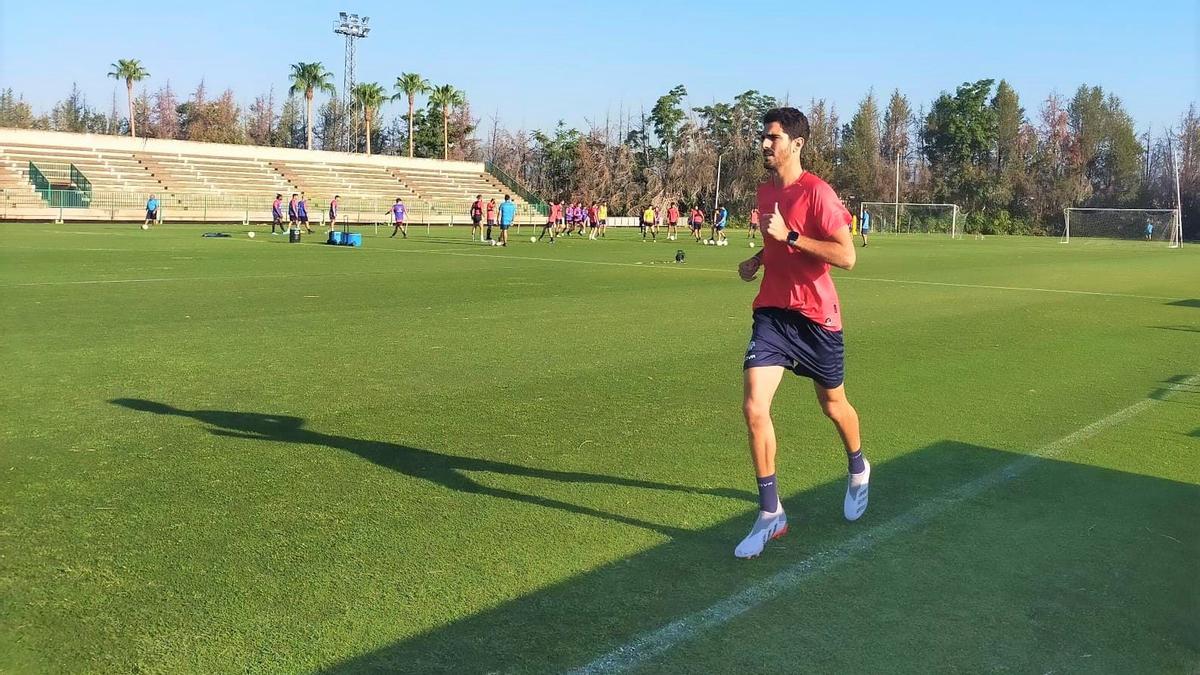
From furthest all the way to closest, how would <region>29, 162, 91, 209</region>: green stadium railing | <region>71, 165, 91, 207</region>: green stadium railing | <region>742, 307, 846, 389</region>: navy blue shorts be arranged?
<region>71, 165, 91, 207</region>: green stadium railing
<region>29, 162, 91, 209</region>: green stadium railing
<region>742, 307, 846, 389</region>: navy blue shorts

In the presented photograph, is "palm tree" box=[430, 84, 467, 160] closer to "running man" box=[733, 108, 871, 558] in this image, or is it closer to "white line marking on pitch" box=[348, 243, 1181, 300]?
"white line marking on pitch" box=[348, 243, 1181, 300]

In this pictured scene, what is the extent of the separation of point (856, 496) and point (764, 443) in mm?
739

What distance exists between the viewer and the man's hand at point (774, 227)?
15.2 ft

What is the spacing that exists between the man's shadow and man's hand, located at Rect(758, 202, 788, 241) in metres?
1.50

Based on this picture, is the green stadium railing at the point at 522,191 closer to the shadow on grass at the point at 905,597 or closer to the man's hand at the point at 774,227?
the shadow on grass at the point at 905,597

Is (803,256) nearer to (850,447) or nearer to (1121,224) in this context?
(850,447)

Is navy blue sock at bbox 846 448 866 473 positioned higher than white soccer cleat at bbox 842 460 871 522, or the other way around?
navy blue sock at bbox 846 448 866 473

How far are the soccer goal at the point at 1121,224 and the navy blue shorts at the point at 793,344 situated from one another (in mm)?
68943

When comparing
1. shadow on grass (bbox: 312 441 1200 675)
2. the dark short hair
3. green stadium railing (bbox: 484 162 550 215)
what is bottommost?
shadow on grass (bbox: 312 441 1200 675)

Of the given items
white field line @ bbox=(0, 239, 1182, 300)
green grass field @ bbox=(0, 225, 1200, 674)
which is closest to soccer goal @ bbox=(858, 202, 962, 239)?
white field line @ bbox=(0, 239, 1182, 300)

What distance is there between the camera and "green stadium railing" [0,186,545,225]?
1866 inches

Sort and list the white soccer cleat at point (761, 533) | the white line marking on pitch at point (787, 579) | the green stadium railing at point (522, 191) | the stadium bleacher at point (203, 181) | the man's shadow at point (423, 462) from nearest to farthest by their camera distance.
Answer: the white line marking on pitch at point (787, 579), the white soccer cleat at point (761, 533), the man's shadow at point (423, 462), the stadium bleacher at point (203, 181), the green stadium railing at point (522, 191)

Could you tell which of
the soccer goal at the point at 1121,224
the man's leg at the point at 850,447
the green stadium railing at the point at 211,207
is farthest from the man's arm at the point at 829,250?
the soccer goal at the point at 1121,224

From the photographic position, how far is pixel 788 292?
4922 millimetres
